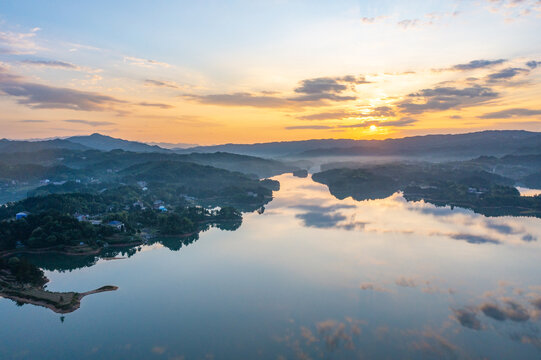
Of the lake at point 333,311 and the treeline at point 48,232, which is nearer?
the lake at point 333,311

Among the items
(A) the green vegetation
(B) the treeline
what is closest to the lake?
(B) the treeline

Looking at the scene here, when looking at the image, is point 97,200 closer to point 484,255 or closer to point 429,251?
point 429,251

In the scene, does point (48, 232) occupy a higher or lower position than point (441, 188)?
higher

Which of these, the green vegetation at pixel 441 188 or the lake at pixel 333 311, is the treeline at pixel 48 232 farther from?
the green vegetation at pixel 441 188

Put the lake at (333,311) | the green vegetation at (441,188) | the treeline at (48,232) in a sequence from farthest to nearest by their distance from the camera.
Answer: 1. the green vegetation at (441,188)
2. the treeline at (48,232)
3. the lake at (333,311)

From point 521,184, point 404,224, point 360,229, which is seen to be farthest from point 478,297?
point 521,184

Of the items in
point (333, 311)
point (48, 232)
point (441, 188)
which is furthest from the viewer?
point (441, 188)

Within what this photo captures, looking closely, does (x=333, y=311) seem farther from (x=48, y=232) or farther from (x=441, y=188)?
(x=441, y=188)

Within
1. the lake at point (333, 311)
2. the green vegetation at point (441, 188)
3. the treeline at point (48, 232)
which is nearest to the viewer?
the lake at point (333, 311)

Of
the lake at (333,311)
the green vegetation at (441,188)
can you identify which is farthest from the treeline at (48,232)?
the green vegetation at (441,188)

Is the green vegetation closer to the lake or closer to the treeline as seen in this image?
the lake

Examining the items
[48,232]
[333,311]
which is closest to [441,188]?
[333,311]
